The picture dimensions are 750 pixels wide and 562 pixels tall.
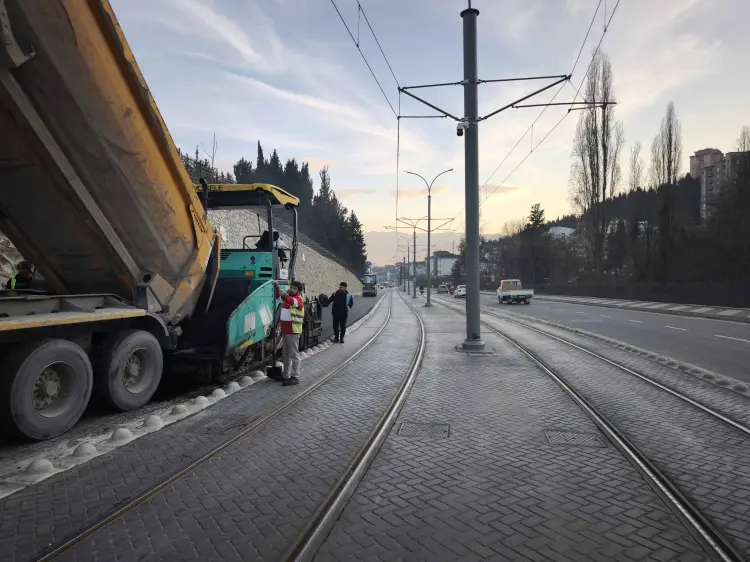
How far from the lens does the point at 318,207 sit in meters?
99.2

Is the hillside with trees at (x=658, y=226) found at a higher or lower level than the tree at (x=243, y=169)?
lower

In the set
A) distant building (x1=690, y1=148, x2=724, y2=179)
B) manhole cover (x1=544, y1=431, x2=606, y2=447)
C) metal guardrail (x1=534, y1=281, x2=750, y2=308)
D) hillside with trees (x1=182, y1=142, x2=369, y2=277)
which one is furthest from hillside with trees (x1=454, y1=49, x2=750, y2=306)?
hillside with trees (x1=182, y1=142, x2=369, y2=277)

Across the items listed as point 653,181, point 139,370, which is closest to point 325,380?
A: point 139,370

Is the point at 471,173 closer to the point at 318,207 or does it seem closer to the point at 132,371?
the point at 132,371

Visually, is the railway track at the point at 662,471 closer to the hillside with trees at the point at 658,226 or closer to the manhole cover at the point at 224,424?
the manhole cover at the point at 224,424

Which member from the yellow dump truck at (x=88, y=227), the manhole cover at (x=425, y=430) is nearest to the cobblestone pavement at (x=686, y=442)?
the manhole cover at (x=425, y=430)

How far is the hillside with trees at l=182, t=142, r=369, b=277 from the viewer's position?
9475 cm

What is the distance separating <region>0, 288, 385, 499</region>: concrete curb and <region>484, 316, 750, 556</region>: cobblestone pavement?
5113mm

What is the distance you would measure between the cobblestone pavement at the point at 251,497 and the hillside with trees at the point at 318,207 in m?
85.5

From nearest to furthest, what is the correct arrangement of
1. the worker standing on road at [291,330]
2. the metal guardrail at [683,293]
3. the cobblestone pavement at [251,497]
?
the cobblestone pavement at [251,497]
the worker standing on road at [291,330]
the metal guardrail at [683,293]

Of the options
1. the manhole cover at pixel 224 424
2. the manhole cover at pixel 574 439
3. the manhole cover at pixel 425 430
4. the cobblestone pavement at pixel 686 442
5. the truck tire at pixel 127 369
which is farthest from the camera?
the truck tire at pixel 127 369

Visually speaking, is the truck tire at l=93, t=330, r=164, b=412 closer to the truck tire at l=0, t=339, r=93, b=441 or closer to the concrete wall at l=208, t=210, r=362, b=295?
the truck tire at l=0, t=339, r=93, b=441

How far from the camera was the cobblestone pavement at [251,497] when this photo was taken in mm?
3154

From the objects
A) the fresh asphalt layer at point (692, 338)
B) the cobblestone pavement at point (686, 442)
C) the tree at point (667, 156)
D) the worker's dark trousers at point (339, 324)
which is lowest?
the fresh asphalt layer at point (692, 338)
